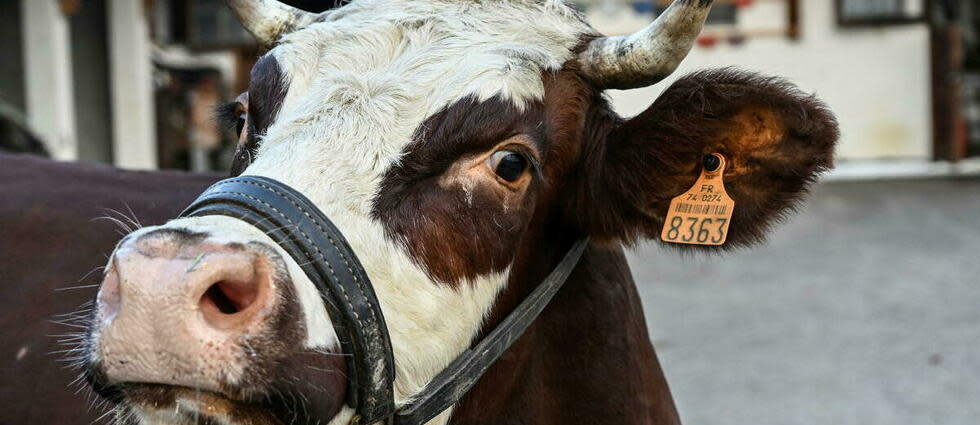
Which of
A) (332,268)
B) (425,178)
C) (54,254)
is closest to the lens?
(332,268)

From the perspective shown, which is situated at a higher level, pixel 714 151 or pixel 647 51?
pixel 647 51

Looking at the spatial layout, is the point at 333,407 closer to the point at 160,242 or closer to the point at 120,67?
the point at 160,242

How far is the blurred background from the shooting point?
585 centimetres

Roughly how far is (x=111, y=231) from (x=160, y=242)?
140cm

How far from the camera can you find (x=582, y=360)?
261 centimetres

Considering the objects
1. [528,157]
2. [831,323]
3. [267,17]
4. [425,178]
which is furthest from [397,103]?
[831,323]

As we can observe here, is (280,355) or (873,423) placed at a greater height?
(280,355)

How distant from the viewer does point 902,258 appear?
9.09 metres

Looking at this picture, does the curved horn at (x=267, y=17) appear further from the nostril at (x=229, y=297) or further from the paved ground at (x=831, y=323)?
the paved ground at (x=831, y=323)

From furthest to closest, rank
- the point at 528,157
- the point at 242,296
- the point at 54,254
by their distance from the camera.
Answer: the point at 54,254 < the point at 528,157 < the point at 242,296

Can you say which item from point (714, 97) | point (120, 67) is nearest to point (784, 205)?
point (714, 97)

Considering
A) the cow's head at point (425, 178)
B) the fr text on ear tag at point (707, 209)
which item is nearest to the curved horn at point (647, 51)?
the cow's head at point (425, 178)

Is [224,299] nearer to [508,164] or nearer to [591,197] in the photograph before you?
[508,164]

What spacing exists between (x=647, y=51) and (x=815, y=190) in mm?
9297
